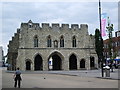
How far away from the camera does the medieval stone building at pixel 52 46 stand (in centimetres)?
5303

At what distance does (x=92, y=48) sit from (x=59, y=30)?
832 cm

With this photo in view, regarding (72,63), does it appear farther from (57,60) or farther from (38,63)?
(38,63)

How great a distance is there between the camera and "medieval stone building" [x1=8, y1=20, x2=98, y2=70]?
174 feet

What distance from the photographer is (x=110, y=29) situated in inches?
1490

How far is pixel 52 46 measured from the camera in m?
53.6

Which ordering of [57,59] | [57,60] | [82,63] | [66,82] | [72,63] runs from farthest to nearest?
1. [57,60]
2. [57,59]
3. [72,63]
4. [82,63]
5. [66,82]

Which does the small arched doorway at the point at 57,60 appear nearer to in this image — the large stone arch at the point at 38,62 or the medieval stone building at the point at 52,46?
the medieval stone building at the point at 52,46

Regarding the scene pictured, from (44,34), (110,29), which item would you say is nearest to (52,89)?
(110,29)

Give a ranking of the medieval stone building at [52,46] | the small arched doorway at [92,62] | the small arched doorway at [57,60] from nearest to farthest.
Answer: the medieval stone building at [52,46] → the small arched doorway at [57,60] → the small arched doorway at [92,62]

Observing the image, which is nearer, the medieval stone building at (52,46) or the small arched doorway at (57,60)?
the medieval stone building at (52,46)

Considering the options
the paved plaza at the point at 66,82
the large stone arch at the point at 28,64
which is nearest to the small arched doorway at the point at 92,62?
the large stone arch at the point at 28,64

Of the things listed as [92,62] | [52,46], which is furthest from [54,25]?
[92,62]

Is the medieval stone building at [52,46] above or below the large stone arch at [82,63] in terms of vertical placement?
above

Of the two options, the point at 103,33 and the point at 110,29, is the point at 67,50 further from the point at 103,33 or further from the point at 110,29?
the point at 103,33
